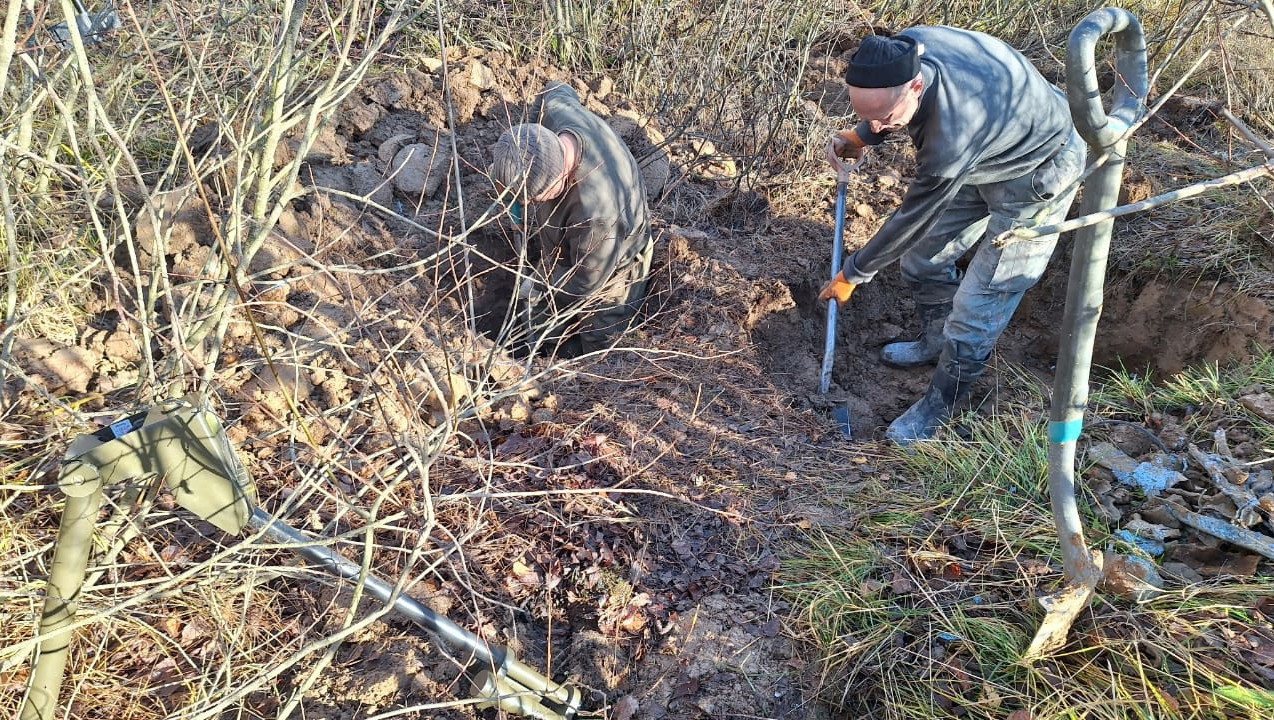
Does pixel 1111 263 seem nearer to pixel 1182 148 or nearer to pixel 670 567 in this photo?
pixel 1182 148

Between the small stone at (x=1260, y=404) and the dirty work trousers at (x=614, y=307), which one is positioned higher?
the small stone at (x=1260, y=404)

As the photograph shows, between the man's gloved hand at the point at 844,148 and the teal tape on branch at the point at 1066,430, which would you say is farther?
the man's gloved hand at the point at 844,148

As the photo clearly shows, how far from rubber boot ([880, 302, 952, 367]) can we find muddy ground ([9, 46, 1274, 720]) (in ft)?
0.38

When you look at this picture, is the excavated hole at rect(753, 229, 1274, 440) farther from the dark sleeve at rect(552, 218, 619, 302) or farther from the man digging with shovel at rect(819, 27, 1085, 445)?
the dark sleeve at rect(552, 218, 619, 302)

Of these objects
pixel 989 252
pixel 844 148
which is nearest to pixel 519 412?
pixel 844 148

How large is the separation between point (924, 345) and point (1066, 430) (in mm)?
2789

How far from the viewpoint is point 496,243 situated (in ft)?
16.0

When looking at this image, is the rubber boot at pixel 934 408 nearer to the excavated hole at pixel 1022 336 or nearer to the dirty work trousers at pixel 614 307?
the excavated hole at pixel 1022 336

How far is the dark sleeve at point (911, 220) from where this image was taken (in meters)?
3.34

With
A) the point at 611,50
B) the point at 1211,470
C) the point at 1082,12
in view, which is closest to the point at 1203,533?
the point at 1211,470

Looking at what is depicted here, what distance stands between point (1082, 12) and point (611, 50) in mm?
3989

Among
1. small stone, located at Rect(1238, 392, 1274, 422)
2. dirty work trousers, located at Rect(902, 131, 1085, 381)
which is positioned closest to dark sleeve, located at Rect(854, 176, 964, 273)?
dirty work trousers, located at Rect(902, 131, 1085, 381)

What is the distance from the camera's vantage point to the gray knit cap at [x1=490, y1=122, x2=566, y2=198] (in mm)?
3641

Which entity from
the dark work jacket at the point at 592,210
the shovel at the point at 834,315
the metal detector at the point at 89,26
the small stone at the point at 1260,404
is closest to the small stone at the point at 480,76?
the dark work jacket at the point at 592,210
